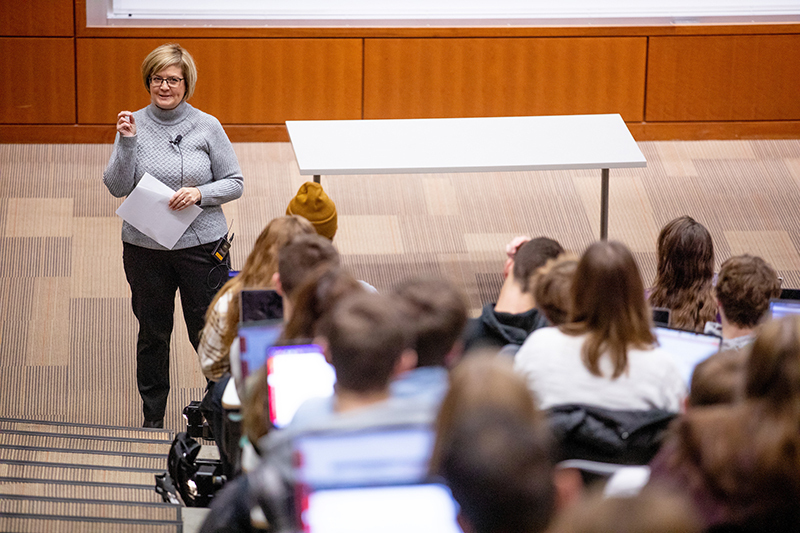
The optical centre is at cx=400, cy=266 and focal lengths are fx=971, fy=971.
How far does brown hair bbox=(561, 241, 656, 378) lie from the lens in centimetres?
204

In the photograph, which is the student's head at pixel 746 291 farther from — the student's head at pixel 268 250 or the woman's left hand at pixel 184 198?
the woman's left hand at pixel 184 198

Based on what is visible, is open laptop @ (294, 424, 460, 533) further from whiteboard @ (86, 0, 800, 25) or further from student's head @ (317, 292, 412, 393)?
whiteboard @ (86, 0, 800, 25)

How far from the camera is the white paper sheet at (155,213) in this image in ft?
11.0

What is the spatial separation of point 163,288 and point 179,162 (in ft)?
1.53

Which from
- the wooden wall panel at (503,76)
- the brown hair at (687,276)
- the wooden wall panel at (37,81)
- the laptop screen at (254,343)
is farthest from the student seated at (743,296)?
the wooden wall panel at (37,81)

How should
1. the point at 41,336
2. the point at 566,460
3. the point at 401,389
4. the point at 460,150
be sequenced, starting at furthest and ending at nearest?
the point at 460,150
the point at 41,336
the point at 566,460
the point at 401,389

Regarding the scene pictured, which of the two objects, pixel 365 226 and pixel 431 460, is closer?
pixel 431 460

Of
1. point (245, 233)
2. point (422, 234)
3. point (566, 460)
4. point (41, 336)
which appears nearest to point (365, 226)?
point (422, 234)

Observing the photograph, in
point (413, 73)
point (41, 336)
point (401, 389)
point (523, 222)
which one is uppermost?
point (413, 73)

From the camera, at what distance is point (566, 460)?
195cm

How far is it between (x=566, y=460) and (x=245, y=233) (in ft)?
11.5

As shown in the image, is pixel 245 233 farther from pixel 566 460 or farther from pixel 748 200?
pixel 566 460

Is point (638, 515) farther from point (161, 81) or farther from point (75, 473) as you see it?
point (161, 81)

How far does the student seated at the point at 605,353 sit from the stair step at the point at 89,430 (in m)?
1.98
